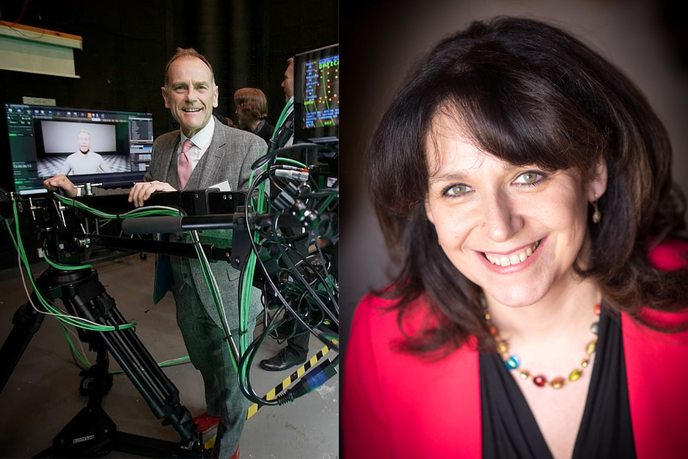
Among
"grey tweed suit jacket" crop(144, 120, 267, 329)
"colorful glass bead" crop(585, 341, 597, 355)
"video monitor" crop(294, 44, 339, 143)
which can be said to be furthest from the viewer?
"grey tweed suit jacket" crop(144, 120, 267, 329)

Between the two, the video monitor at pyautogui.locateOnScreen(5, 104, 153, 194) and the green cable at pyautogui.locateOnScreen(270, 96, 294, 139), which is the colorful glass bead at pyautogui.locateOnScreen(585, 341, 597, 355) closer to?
the green cable at pyautogui.locateOnScreen(270, 96, 294, 139)

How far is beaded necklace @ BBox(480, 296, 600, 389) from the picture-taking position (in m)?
0.79

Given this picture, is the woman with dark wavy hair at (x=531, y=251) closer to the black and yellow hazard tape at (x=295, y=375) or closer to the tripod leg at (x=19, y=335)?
the black and yellow hazard tape at (x=295, y=375)

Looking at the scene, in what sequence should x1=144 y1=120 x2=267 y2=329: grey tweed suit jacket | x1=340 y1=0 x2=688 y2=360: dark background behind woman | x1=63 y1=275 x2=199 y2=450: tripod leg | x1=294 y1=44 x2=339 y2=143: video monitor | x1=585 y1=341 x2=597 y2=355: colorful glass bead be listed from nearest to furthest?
x1=340 y1=0 x2=688 y2=360: dark background behind woman < x1=585 y1=341 x2=597 y2=355: colorful glass bead < x1=294 y1=44 x2=339 y2=143: video monitor < x1=144 y1=120 x2=267 y2=329: grey tweed suit jacket < x1=63 y1=275 x2=199 y2=450: tripod leg

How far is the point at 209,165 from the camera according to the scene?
1.22 meters

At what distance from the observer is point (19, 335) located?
4.64ft

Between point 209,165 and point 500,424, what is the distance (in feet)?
3.15

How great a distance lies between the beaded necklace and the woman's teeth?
0.38ft

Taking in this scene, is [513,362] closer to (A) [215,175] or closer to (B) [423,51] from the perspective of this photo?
(B) [423,51]

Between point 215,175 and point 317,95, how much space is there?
365 millimetres

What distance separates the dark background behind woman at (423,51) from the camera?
68 cm

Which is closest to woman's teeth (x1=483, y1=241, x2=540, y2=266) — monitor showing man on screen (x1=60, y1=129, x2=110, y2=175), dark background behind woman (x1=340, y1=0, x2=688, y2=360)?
dark background behind woman (x1=340, y1=0, x2=688, y2=360)

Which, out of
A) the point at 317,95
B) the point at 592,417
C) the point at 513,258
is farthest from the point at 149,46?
the point at 592,417

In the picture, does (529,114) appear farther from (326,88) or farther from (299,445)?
(299,445)
